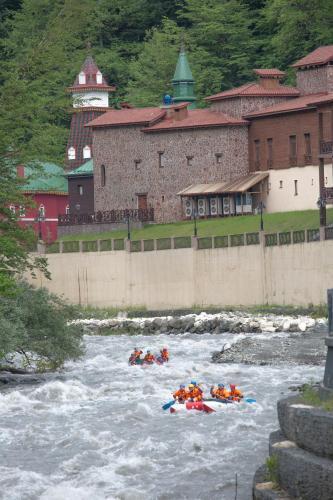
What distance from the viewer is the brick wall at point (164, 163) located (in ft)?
329

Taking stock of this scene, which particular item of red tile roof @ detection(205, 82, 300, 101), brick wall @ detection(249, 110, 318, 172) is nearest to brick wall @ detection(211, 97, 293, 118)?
red tile roof @ detection(205, 82, 300, 101)

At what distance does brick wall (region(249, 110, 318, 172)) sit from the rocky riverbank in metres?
18.1

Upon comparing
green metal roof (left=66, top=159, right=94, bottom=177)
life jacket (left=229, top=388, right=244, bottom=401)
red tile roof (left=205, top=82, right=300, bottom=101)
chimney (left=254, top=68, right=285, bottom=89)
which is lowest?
life jacket (left=229, top=388, right=244, bottom=401)

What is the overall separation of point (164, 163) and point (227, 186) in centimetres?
588

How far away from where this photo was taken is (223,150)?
100438mm

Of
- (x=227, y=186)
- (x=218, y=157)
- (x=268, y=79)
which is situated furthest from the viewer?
(x=218, y=157)

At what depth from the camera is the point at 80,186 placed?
363ft

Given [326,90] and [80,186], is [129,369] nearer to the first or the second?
[326,90]

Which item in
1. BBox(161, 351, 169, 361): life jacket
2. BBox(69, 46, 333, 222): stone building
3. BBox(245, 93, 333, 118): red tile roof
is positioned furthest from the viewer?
BBox(69, 46, 333, 222): stone building

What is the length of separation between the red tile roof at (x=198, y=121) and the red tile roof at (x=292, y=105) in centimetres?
125

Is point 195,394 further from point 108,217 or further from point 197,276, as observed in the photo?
point 108,217

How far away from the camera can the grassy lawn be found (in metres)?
85.4

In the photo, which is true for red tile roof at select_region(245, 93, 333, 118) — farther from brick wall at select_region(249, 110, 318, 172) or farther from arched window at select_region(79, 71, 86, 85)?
arched window at select_region(79, 71, 86, 85)

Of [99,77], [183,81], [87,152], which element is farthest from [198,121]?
[99,77]
